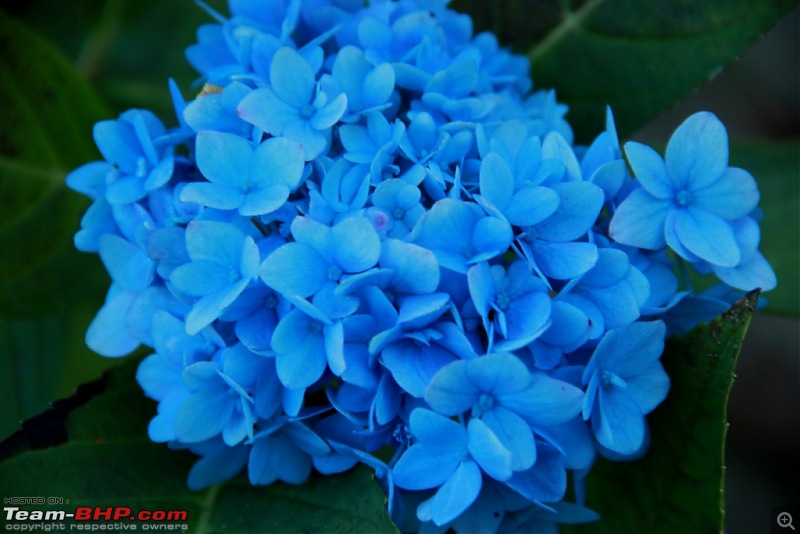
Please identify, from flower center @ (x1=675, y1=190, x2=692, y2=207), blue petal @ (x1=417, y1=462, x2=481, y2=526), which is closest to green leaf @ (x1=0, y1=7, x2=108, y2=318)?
blue petal @ (x1=417, y1=462, x2=481, y2=526)

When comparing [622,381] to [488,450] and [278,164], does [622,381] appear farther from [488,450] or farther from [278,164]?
[278,164]

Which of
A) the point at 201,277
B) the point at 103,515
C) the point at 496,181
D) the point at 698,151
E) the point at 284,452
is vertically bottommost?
the point at 103,515

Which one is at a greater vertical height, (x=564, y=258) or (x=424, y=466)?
(x=564, y=258)

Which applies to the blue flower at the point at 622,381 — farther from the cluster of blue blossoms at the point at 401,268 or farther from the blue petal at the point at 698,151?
the blue petal at the point at 698,151

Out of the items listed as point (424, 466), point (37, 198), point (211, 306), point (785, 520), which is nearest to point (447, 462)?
point (424, 466)

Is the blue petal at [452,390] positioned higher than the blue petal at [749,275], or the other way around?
the blue petal at [749,275]

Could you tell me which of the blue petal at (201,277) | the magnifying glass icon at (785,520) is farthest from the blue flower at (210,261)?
the magnifying glass icon at (785,520)
